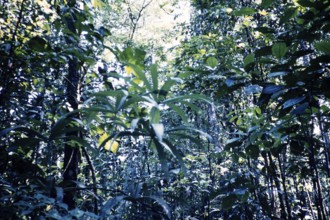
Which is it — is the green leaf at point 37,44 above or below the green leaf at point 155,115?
above

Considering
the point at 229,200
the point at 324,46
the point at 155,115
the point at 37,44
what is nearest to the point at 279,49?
the point at 324,46

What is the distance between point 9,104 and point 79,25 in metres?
1.22

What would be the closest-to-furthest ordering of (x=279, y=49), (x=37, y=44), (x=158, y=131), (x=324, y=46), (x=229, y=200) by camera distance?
(x=158, y=131)
(x=324, y=46)
(x=279, y=49)
(x=229, y=200)
(x=37, y=44)

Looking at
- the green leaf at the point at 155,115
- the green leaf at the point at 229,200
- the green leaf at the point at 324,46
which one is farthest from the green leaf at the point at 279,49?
the green leaf at the point at 229,200

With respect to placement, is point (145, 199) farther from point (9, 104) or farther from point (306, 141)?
point (9, 104)

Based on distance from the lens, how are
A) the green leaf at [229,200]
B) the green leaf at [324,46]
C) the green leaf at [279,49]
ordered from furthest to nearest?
the green leaf at [229,200] < the green leaf at [279,49] < the green leaf at [324,46]

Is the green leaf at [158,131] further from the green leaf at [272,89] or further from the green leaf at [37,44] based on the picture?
the green leaf at [37,44]

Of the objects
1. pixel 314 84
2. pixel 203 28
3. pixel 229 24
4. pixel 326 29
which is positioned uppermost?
pixel 203 28

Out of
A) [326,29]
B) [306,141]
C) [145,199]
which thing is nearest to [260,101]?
[326,29]

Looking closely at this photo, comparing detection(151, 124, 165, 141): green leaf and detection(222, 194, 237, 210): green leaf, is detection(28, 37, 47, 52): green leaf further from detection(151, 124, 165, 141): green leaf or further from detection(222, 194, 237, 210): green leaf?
detection(222, 194, 237, 210): green leaf

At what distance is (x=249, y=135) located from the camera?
1.46 meters

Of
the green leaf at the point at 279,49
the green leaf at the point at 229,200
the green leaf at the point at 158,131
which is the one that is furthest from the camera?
the green leaf at the point at 229,200

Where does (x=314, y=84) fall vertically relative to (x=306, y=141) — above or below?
above

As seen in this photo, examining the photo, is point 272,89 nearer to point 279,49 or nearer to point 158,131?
point 279,49
